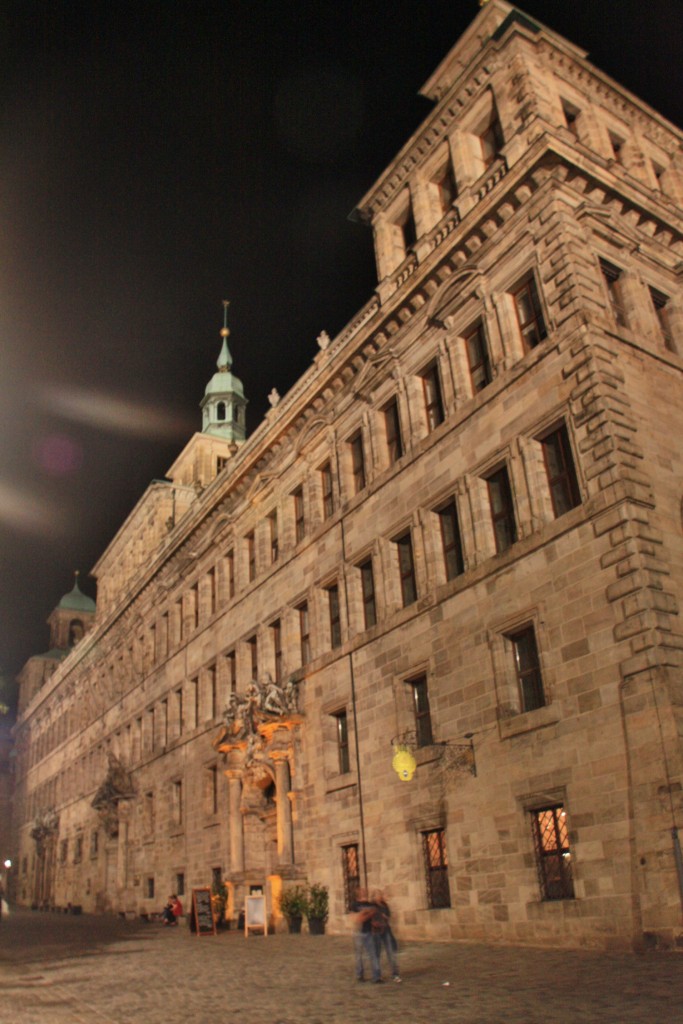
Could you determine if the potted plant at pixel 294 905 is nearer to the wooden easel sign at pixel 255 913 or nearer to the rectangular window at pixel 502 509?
the wooden easel sign at pixel 255 913

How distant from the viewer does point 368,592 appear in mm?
24578

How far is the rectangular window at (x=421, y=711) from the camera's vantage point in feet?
68.5

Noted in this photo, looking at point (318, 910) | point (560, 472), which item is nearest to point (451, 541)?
point (560, 472)

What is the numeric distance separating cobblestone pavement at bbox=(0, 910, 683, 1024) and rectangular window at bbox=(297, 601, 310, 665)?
31.2ft

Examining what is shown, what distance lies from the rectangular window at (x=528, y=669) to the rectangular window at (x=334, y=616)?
320 inches

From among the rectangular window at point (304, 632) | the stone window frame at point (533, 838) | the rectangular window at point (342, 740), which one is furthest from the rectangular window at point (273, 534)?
the stone window frame at point (533, 838)

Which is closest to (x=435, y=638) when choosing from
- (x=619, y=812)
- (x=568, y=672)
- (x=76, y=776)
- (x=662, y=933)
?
(x=568, y=672)

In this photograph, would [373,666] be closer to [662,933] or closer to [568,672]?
[568,672]

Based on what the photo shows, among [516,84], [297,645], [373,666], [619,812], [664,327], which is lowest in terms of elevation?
[619,812]

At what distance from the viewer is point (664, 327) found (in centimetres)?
2114

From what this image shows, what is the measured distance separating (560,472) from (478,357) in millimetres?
4749

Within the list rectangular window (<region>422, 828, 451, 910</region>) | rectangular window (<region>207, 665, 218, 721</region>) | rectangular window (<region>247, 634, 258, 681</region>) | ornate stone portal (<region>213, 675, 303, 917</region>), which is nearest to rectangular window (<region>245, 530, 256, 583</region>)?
rectangular window (<region>247, 634, 258, 681</region>)

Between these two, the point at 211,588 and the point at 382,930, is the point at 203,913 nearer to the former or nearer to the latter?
the point at 211,588

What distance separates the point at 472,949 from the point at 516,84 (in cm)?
2091
